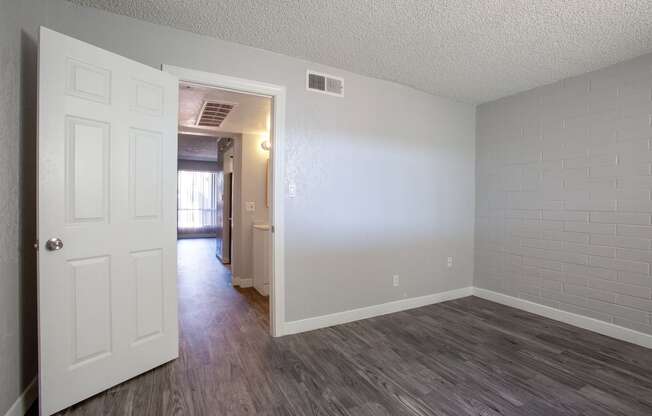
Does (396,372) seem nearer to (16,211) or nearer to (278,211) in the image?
(278,211)

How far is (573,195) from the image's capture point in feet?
10.6

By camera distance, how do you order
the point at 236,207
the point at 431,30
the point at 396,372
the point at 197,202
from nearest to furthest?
the point at 396,372 < the point at 431,30 < the point at 236,207 < the point at 197,202

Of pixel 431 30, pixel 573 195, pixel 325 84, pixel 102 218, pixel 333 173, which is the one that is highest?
pixel 431 30

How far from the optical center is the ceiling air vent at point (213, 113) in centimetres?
371

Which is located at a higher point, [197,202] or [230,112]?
[230,112]

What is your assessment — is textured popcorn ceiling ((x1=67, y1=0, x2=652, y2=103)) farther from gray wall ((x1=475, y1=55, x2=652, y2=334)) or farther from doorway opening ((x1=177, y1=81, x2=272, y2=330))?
doorway opening ((x1=177, y1=81, x2=272, y2=330))

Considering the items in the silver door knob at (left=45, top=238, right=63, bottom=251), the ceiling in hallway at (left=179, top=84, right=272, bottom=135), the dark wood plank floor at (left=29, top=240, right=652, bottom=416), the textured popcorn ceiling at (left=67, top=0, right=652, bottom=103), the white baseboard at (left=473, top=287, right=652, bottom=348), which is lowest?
the dark wood plank floor at (left=29, top=240, right=652, bottom=416)

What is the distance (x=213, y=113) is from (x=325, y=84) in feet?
5.87

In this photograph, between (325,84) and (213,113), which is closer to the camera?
(325,84)

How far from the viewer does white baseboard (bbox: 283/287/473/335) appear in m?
2.94

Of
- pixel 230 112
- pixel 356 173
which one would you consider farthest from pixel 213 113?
pixel 356 173

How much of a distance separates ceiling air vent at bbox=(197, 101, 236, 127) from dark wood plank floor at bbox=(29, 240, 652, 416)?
2.48 m

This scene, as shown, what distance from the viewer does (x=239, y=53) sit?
2.65m

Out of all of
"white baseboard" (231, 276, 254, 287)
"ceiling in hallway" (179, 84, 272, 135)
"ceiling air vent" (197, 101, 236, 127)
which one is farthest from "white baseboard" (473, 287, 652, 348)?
"ceiling air vent" (197, 101, 236, 127)
